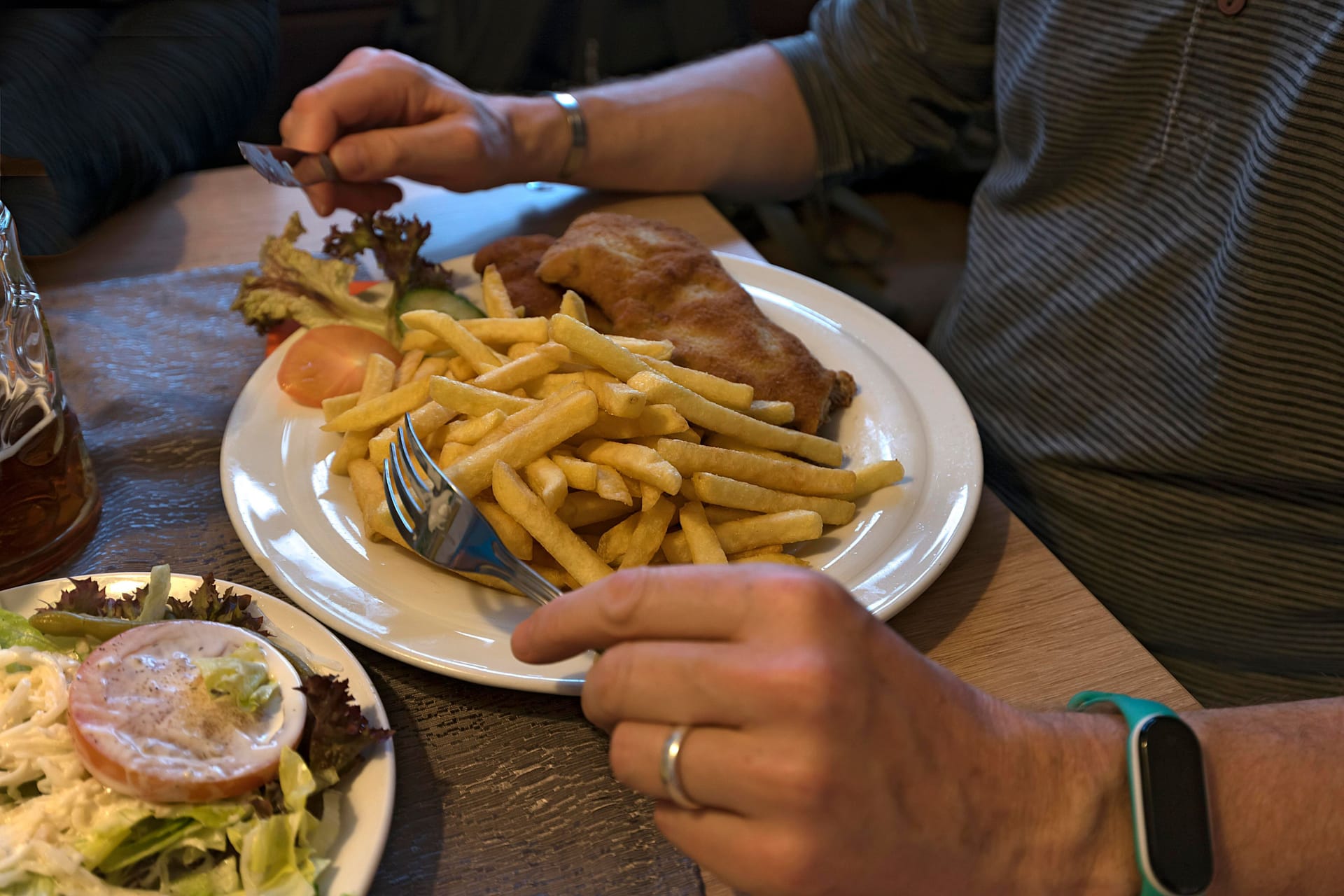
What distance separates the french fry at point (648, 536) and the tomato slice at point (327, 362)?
70 cm

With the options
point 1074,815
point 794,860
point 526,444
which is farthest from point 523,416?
point 1074,815

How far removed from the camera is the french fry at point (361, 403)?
4.97 ft

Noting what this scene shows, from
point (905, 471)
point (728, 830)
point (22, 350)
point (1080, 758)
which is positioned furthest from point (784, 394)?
point (22, 350)

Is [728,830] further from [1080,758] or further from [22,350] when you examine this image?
[22,350]

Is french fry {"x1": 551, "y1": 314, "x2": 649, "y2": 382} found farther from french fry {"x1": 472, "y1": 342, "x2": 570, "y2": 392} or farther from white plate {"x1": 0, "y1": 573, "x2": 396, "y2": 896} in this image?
white plate {"x1": 0, "y1": 573, "x2": 396, "y2": 896}

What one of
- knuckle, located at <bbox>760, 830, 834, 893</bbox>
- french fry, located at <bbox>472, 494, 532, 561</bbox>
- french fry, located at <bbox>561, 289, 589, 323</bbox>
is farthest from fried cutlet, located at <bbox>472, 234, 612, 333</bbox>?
knuckle, located at <bbox>760, 830, 834, 893</bbox>

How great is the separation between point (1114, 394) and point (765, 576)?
1255mm

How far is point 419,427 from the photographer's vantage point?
145cm

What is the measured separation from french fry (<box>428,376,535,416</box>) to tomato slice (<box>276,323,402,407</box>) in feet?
1.17

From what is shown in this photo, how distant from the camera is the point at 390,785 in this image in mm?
1018

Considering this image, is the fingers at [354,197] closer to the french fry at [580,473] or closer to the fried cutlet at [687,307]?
the fried cutlet at [687,307]

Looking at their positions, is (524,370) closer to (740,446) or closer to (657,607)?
(740,446)

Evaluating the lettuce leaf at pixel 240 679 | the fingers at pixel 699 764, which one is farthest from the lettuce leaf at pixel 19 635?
the fingers at pixel 699 764

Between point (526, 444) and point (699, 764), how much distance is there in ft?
1.96
